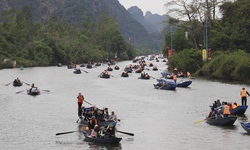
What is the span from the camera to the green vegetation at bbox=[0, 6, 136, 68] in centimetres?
13288

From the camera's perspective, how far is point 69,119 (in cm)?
3853

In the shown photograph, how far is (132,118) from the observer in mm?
38938

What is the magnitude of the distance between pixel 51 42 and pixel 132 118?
109 metres

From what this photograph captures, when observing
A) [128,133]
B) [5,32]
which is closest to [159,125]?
[128,133]

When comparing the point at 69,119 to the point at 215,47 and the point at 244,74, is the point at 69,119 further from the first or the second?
the point at 215,47

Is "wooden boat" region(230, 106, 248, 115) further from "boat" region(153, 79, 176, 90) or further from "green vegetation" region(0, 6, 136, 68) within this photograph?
"green vegetation" region(0, 6, 136, 68)

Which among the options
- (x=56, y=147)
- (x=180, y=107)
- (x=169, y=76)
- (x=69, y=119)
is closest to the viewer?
(x=56, y=147)

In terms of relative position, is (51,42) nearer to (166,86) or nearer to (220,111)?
(166,86)

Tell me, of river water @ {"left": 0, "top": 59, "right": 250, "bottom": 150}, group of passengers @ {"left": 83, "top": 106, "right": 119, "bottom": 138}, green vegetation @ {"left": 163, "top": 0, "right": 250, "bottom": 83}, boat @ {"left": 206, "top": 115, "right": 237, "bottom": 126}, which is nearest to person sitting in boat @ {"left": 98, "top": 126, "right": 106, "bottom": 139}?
group of passengers @ {"left": 83, "top": 106, "right": 119, "bottom": 138}

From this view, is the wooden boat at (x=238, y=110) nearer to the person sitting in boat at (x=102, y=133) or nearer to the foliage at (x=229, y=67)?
the person sitting in boat at (x=102, y=133)

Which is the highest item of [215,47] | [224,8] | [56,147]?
[224,8]

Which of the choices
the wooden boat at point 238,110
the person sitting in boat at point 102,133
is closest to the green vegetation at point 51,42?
the wooden boat at point 238,110

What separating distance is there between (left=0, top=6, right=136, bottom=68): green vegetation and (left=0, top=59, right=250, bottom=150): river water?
6578 cm

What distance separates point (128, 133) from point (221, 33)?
2299 inches
